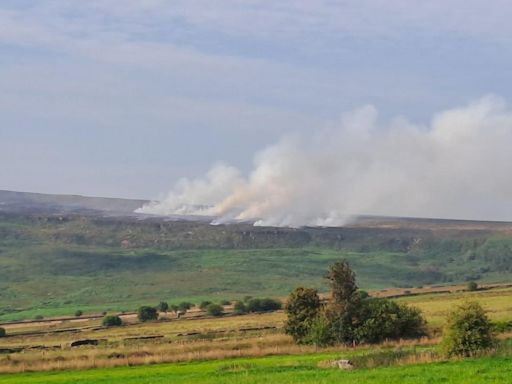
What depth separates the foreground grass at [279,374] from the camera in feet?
105

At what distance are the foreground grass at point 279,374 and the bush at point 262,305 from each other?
76.7 m

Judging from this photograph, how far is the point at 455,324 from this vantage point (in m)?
42.1

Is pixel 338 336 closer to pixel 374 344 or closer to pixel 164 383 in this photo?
pixel 374 344

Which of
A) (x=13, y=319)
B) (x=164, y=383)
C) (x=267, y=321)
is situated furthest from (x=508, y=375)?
(x=13, y=319)

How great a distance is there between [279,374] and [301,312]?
29037 mm

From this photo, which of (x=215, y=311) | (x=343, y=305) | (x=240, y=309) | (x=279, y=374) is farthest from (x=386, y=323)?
(x=240, y=309)

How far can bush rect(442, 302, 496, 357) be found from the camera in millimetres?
41812

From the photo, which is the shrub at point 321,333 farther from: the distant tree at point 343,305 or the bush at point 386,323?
the bush at point 386,323

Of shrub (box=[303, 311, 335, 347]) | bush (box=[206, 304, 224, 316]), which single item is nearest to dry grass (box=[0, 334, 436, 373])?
shrub (box=[303, 311, 335, 347])

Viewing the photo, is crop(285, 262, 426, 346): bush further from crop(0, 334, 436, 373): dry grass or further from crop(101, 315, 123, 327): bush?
crop(101, 315, 123, 327): bush

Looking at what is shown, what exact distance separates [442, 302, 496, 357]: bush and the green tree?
Answer: 21.8 meters

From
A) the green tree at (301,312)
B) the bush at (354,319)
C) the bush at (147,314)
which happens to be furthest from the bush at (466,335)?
the bush at (147,314)

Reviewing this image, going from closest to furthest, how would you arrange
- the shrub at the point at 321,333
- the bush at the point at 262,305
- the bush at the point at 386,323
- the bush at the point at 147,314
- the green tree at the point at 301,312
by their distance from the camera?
the bush at the point at 386,323, the shrub at the point at 321,333, the green tree at the point at 301,312, the bush at the point at 147,314, the bush at the point at 262,305

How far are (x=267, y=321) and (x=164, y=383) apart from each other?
60.8m
